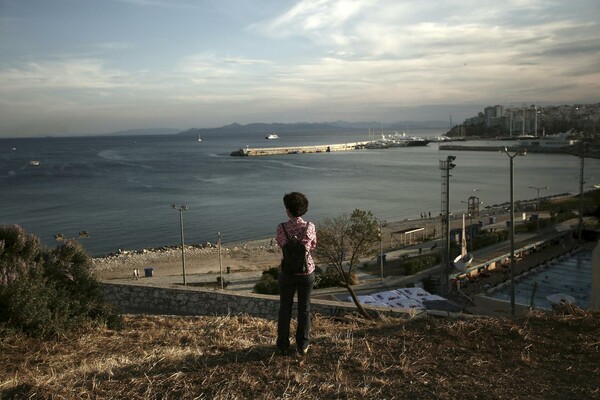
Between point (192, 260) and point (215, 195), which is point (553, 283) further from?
point (215, 195)

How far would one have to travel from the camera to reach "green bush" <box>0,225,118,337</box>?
16.2 feet

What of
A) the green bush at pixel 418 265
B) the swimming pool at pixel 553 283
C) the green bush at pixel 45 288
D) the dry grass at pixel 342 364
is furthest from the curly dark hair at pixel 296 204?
the green bush at pixel 418 265

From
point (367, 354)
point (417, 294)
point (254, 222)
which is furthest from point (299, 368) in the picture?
point (254, 222)

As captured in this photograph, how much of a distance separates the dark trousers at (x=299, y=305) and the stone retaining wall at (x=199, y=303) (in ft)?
9.72

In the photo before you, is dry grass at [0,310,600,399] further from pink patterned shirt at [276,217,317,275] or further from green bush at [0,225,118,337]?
pink patterned shirt at [276,217,317,275]

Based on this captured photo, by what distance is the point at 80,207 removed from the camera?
1689 inches

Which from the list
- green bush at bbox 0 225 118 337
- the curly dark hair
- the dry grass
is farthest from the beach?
the curly dark hair

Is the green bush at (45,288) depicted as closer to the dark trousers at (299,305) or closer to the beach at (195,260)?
the dark trousers at (299,305)

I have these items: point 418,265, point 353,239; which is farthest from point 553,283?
point 353,239

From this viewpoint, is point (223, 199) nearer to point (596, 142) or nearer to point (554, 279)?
point (554, 279)

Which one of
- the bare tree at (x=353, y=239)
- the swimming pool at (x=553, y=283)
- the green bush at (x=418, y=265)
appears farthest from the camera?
the green bush at (x=418, y=265)

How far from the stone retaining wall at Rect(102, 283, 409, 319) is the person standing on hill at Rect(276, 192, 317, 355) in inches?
117

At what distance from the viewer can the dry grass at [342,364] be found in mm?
3277

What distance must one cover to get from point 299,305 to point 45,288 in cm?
296
